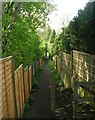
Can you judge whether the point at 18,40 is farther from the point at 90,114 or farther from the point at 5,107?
the point at 5,107

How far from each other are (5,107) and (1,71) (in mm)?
784

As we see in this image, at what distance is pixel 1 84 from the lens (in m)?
6.08

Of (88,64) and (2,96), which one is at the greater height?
(88,64)

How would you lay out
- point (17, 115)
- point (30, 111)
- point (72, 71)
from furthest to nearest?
1. point (72, 71)
2. point (30, 111)
3. point (17, 115)

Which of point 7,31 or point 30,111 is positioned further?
point 7,31

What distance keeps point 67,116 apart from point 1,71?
13.5 ft

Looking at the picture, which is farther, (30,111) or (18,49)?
(18,49)

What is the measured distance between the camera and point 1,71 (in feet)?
19.9

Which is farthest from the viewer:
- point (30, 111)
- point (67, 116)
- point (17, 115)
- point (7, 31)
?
point (7, 31)

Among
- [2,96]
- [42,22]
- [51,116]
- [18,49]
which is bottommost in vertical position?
[51,116]

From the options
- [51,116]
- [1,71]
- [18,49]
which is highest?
[18,49]

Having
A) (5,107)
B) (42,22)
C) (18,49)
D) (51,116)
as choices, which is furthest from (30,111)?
(42,22)

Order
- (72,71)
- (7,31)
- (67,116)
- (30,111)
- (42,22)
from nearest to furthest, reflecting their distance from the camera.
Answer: (67,116) → (30,111) → (7,31) → (72,71) → (42,22)

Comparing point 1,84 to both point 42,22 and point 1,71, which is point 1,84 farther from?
point 42,22
